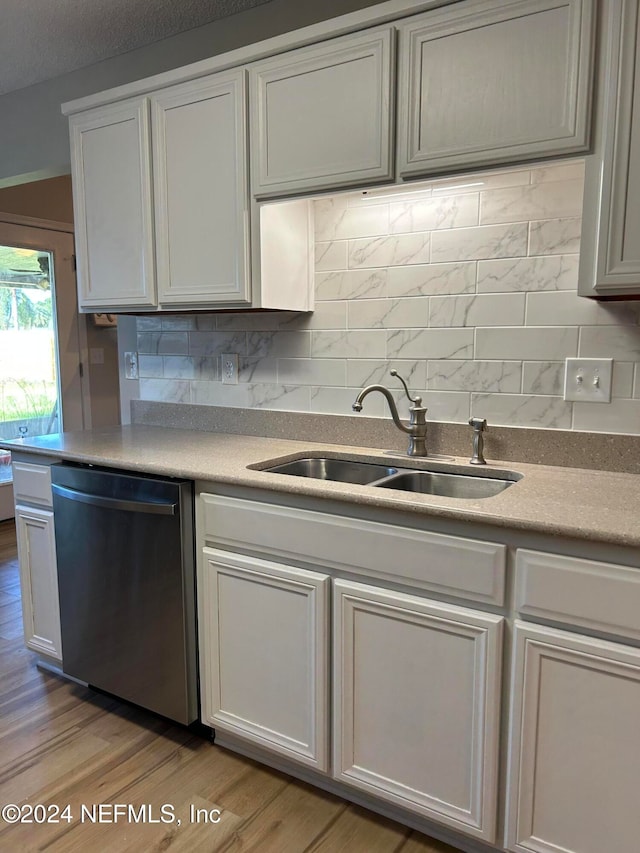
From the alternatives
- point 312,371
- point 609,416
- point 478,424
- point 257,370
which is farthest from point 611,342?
point 257,370

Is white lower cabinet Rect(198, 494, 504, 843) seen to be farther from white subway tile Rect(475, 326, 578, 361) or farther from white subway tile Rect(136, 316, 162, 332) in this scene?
white subway tile Rect(136, 316, 162, 332)

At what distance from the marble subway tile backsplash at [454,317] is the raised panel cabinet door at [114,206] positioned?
1.26ft

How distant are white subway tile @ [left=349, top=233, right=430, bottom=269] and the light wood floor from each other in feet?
5.34

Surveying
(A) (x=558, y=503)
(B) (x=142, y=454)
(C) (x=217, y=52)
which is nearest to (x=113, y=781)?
(B) (x=142, y=454)

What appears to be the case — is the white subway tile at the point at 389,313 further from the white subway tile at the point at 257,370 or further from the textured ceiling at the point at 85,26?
the textured ceiling at the point at 85,26

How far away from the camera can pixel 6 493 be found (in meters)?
4.21

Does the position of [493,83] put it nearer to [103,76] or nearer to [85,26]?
[85,26]

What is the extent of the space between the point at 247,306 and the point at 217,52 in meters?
1.10

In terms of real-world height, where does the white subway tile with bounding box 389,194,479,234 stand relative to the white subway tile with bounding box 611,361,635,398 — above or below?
above

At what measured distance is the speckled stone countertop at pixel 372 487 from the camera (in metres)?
1.30

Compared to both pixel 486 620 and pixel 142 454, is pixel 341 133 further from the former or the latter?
pixel 486 620

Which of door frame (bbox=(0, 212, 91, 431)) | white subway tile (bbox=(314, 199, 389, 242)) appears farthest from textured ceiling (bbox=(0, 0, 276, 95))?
door frame (bbox=(0, 212, 91, 431))

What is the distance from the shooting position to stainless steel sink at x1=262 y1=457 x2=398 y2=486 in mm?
2023

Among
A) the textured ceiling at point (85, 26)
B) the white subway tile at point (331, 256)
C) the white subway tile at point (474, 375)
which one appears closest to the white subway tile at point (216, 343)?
the white subway tile at point (331, 256)
